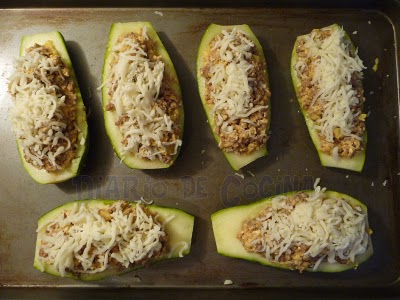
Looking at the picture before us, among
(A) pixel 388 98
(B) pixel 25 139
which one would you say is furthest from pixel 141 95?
(A) pixel 388 98

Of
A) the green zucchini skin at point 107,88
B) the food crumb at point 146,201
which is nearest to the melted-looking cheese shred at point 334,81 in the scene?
the green zucchini skin at point 107,88

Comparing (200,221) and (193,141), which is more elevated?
(193,141)

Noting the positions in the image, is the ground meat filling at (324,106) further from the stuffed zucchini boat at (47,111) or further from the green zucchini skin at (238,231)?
the stuffed zucchini boat at (47,111)

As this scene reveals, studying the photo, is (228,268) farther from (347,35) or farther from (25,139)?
(347,35)

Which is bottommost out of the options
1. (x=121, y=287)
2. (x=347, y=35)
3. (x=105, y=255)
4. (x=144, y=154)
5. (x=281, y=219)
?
(x=121, y=287)

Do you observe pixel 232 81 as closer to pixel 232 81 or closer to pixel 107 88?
pixel 232 81

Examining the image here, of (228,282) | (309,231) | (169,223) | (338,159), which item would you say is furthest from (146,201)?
(338,159)
